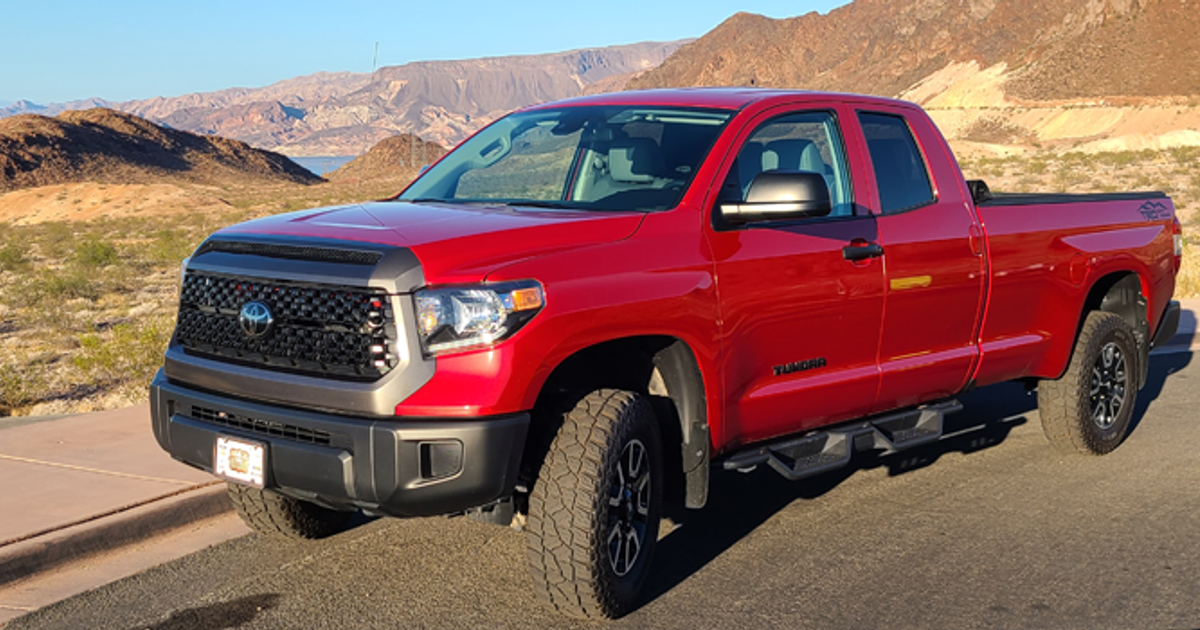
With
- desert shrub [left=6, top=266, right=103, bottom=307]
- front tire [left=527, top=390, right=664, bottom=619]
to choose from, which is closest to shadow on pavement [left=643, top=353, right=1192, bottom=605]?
front tire [left=527, top=390, right=664, bottom=619]

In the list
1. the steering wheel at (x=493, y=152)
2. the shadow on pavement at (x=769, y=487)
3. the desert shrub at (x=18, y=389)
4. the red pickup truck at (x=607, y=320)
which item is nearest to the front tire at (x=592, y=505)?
the red pickup truck at (x=607, y=320)

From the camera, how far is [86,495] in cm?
607

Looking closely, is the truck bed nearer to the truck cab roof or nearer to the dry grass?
the truck cab roof

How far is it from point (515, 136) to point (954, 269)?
2.30 metres

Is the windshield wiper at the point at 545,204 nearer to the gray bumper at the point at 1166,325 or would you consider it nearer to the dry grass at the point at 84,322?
the gray bumper at the point at 1166,325

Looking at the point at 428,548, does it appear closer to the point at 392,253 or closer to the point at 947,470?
the point at 392,253

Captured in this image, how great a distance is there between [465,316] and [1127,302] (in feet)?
17.0

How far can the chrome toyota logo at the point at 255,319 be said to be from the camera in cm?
446

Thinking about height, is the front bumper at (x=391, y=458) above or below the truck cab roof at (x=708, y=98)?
below

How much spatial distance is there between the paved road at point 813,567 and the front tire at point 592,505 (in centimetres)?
21

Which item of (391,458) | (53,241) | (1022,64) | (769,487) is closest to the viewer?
(391,458)

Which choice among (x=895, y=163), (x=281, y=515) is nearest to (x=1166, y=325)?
(x=895, y=163)

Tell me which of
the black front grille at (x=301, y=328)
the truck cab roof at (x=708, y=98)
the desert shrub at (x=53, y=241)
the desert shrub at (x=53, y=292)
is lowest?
the desert shrub at (x=53, y=241)

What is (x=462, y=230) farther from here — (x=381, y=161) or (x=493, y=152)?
(x=381, y=161)
